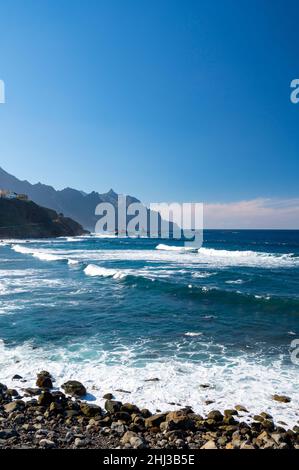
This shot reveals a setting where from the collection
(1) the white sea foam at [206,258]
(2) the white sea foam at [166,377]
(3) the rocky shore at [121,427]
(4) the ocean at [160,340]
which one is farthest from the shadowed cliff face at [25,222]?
(3) the rocky shore at [121,427]

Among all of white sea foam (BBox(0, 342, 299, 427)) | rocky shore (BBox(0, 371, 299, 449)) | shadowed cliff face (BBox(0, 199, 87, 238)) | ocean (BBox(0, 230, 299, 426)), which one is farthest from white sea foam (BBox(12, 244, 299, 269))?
shadowed cliff face (BBox(0, 199, 87, 238))

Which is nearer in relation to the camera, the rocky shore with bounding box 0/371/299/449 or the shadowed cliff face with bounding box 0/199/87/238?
the rocky shore with bounding box 0/371/299/449

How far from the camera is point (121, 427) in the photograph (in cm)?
806

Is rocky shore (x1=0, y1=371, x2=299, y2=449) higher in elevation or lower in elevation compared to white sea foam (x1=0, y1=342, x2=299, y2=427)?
higher

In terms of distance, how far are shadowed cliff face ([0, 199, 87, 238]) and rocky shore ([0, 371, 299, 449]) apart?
4440 inches

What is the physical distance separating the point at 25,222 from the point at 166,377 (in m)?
122

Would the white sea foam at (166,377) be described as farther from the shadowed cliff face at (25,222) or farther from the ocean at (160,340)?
the shadowed cliff face at (25,222)

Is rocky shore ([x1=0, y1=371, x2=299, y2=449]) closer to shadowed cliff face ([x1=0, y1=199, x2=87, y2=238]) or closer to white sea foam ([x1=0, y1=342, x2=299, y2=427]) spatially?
white sea foam ([x1=0, y1=342, x2=299, y2=427])

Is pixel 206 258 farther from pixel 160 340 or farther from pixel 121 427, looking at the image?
pixel 121 427

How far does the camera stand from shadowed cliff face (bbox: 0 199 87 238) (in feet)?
383

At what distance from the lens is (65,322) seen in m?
17.7

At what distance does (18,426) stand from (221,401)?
18.9ft
